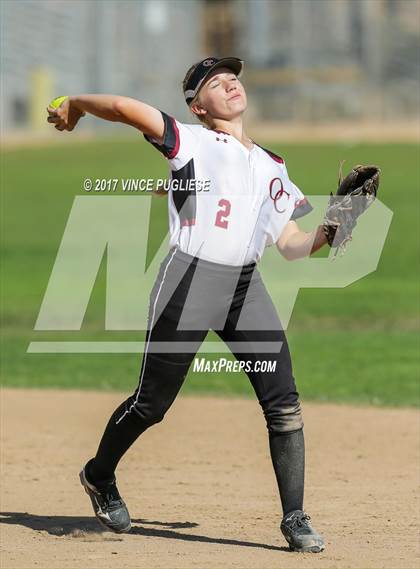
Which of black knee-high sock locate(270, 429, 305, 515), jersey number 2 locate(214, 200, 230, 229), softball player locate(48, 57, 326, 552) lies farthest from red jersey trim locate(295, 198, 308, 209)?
black knee-high sock locate(270, 429, 305, 515)

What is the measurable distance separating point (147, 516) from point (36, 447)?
2101mm

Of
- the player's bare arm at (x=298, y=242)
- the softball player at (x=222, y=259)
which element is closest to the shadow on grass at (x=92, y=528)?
the softball player at (x=222, y=259)

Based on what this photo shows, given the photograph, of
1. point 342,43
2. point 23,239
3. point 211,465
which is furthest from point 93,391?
point 342,43

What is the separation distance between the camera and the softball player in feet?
18.6

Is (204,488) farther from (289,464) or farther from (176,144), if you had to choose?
(176,144)

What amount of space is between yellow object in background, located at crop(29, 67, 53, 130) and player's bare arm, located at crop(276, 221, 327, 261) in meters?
45.0

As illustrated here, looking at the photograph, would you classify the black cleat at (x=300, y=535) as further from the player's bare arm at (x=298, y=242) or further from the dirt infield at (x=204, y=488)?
the player's bare arm at (x=298, y=242)

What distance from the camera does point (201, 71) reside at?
5.80 meters

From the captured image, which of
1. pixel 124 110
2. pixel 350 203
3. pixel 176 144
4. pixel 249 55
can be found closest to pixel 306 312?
pixel 350 203

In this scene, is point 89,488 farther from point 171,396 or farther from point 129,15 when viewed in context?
point 129,15

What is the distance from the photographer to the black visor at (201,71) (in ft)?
18.9

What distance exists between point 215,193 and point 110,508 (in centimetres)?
174

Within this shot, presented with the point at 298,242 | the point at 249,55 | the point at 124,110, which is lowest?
the point at 249,55

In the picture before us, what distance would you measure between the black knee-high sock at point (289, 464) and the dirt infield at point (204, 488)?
247mm
